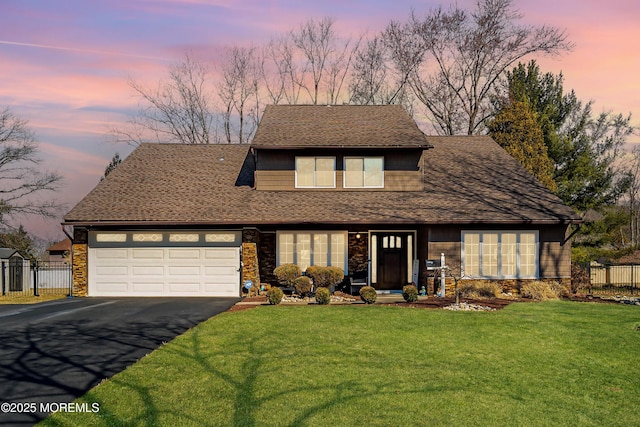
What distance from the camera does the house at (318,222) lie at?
20766mm

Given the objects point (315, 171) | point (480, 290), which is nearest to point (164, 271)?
point (315, 171)

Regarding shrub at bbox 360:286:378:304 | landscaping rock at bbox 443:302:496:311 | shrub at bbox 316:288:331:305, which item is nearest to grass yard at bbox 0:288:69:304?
shrub at bbox 316:288:331:305

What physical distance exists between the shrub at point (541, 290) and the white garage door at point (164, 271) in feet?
35.2

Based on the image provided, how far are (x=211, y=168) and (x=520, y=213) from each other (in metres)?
13.6

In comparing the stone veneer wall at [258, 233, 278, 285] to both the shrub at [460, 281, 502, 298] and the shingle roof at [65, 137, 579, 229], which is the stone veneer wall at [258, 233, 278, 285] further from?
the shrub at [460, 281, 502, 298]

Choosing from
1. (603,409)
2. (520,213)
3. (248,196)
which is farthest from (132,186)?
(603,409)

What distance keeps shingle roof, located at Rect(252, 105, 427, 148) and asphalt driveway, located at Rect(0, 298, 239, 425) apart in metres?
7.57

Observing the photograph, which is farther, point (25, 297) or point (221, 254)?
point (25, 297)

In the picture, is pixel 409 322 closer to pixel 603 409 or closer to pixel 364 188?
pixel 603 409

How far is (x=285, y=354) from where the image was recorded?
35.0 feet

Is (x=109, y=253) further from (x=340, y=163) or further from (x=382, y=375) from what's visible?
(x=382, y=375)

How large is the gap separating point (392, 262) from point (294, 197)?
15.7 feet

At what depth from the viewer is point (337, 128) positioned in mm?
24672

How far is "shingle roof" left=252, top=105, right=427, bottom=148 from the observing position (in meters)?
22.8
